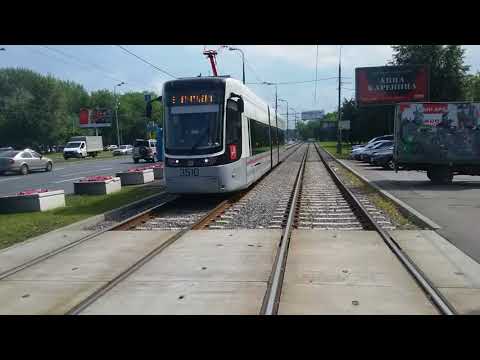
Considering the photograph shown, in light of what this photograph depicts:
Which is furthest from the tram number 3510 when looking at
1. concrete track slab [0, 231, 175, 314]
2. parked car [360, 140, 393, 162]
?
parked car [360, 140, 393, 162]

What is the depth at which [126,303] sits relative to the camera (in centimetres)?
561

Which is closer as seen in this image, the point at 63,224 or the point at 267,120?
the point at 63,224

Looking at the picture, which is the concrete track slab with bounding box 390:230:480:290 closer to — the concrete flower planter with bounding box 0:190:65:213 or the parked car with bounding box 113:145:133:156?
the concrete flower planter with bounding box 0:190:65:213

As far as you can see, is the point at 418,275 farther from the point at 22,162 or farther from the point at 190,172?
the point at 22,162

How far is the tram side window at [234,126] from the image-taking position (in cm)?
1380

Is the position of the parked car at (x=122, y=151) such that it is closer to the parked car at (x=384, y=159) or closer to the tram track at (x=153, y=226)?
the parked car at (x=384, y=159)

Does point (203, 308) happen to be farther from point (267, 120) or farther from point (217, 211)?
point (267, 120)

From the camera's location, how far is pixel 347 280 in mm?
6363

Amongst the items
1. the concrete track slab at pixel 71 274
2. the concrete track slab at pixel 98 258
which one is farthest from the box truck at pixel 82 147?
the concrete track slab at pixel 71 274

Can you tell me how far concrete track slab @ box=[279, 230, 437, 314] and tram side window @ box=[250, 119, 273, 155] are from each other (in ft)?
28.8

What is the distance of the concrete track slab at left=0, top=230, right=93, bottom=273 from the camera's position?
7836 millimetres
